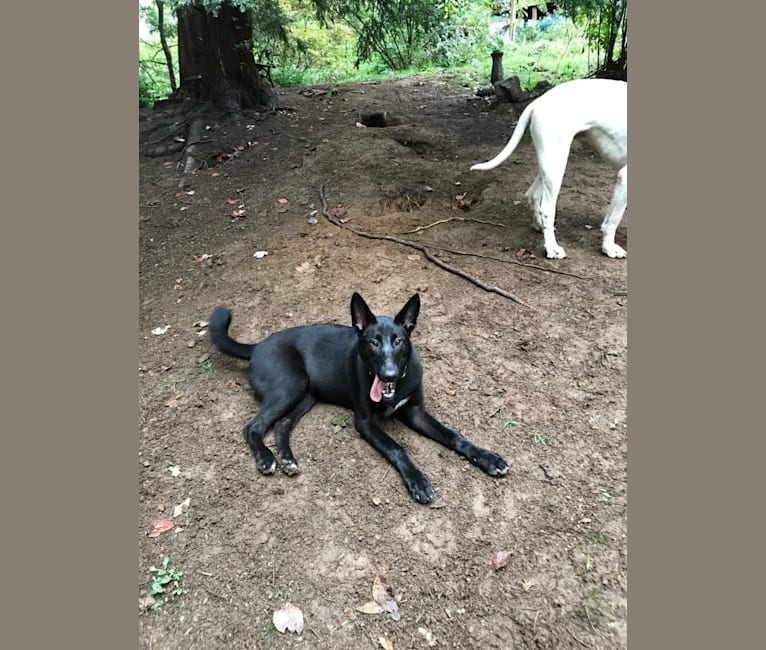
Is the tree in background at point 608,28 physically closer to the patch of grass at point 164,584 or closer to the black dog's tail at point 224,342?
the black dog's tail at point 224,342

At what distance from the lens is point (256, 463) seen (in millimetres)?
3260

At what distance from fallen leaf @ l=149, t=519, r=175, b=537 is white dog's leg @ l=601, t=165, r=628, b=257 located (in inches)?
180

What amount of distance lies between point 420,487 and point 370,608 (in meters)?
0.73

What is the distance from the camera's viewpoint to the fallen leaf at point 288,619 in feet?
7.84

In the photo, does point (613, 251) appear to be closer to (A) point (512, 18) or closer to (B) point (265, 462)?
(B) point (265, 462)

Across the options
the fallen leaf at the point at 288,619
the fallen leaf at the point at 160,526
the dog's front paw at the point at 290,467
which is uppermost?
the dog's front paw at the point at 290,467

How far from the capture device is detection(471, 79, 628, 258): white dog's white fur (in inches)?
197

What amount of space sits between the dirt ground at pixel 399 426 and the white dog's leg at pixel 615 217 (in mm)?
157

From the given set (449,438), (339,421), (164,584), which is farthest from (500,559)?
(164,584)

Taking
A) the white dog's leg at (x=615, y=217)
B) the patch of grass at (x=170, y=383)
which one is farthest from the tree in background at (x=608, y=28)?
the patch of grass at (x=170, y=383)

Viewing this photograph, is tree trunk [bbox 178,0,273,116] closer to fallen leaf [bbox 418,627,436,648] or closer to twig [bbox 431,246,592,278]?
twig [bbox 431,246,592,278]

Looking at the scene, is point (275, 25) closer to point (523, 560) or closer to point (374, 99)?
point (374, 99)

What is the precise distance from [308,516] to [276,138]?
7.19 metres

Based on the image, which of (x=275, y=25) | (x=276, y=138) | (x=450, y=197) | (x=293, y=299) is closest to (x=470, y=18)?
(x=275, y=25)
